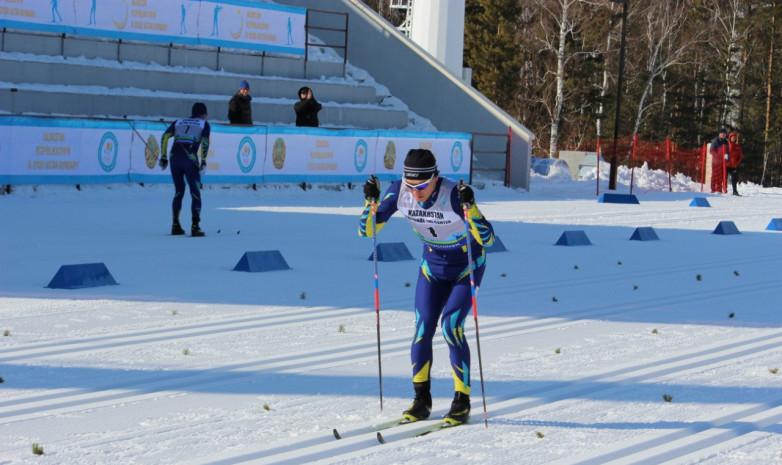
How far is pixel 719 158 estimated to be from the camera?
33.6 m

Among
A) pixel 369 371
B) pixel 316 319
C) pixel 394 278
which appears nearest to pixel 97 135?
pixel 394 278

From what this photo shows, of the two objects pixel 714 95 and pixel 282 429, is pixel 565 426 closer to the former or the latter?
pixel 282 429

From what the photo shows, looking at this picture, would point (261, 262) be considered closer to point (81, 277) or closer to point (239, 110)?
point (81, 277)

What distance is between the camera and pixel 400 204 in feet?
20.0

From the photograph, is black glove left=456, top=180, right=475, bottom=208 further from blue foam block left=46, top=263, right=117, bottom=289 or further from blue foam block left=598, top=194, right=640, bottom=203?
blue foam block left=598, top=194, right=640, bottom=203

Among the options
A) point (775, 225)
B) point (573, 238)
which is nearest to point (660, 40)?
point (775, 225)

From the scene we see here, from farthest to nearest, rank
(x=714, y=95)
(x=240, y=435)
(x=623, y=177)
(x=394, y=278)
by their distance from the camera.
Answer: (x=714, y=95) < (x=623, y=177) < (x=394, y=278) < (x=240, y=435)

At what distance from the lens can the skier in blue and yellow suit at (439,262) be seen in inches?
228

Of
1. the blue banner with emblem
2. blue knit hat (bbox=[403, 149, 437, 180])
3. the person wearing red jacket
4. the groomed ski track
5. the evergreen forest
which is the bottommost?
the groomed ski track

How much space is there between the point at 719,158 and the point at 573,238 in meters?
19.7

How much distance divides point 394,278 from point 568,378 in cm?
479

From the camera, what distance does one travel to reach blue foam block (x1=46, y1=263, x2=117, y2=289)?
33.5 feet

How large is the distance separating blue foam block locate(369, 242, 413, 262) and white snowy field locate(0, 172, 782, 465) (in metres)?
0.24

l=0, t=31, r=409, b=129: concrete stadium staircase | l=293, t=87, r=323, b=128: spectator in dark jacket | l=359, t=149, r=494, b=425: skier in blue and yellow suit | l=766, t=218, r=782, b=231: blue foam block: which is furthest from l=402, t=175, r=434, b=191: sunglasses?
l=0, t=31, r=409, b=129: concrete stadium staircase
